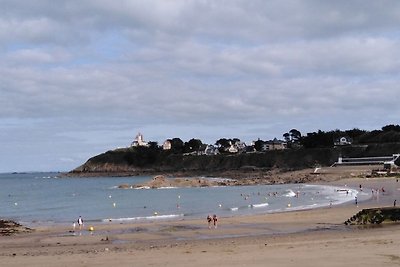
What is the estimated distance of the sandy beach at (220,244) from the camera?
14695mm

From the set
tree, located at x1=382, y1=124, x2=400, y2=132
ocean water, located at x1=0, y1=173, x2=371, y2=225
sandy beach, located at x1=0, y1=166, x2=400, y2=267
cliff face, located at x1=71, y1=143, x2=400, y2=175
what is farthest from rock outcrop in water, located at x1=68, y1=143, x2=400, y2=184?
sandy beach, located at x1=0, y1=166, x2=400, y2=267

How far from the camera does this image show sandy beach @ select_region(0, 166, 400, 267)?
1470 centimetres

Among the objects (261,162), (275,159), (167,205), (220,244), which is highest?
(275,159)

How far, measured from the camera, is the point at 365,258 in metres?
13.6

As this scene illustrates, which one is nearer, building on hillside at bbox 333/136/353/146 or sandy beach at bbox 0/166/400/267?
sandy beach at bbox 0/166/400/267

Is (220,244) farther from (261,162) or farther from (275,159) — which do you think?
(261,162)

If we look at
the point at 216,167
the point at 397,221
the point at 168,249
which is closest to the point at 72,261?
the point at 168,249

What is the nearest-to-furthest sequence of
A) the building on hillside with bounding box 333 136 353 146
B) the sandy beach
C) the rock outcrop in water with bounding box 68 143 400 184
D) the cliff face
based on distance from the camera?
1. the sandy beach
2. the rock outcrop in water with bounding box 68 143 400 184
3. the cliff face
4. the building on hillside with bounding box 333 136 353 146

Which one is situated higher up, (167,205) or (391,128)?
(391,128)

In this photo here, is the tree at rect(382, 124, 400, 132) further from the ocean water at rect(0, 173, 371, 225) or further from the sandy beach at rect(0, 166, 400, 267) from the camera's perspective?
the sandy beach at rect(0, 166, 400, 267)

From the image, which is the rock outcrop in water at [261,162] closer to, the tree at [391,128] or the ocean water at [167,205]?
the tree at [391,128]

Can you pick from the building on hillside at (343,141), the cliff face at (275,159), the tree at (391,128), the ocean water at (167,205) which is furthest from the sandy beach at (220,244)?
the tree at (391,128)

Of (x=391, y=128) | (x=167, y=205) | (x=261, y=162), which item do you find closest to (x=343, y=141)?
(x=391, y=128)

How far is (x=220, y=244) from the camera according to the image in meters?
20.5
